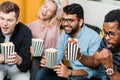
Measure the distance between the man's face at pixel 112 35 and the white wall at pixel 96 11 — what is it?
0.58 m

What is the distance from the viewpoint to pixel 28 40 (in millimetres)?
1987

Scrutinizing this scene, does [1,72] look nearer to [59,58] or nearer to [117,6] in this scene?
[59,58]

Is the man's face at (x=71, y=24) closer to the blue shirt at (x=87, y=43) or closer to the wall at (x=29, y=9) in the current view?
the blue shirt at (x=87, y=43)

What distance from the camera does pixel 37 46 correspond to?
1.89 meters

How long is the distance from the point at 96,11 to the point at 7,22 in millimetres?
753

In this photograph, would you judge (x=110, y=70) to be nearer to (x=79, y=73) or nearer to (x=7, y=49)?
(x=79, y=73)

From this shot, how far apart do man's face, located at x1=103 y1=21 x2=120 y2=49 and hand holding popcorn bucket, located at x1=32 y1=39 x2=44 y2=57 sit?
516mm

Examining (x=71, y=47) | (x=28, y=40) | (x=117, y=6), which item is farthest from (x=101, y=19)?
(x=71, y=47)

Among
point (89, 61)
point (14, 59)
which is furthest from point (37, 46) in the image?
point (89, 61)

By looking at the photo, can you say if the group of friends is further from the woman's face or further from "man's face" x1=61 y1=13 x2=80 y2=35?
the woman's face

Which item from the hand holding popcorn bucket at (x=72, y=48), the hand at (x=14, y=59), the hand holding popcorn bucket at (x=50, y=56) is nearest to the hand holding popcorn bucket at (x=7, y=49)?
the hand at (x=14, y=59)

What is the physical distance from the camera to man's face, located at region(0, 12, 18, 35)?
1.92 m

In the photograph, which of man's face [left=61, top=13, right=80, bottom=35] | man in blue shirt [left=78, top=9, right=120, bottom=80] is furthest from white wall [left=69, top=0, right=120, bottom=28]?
man in blue shirt [left=78, top=9, right=120, bottom=80]

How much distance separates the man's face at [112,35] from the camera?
1518 mm
